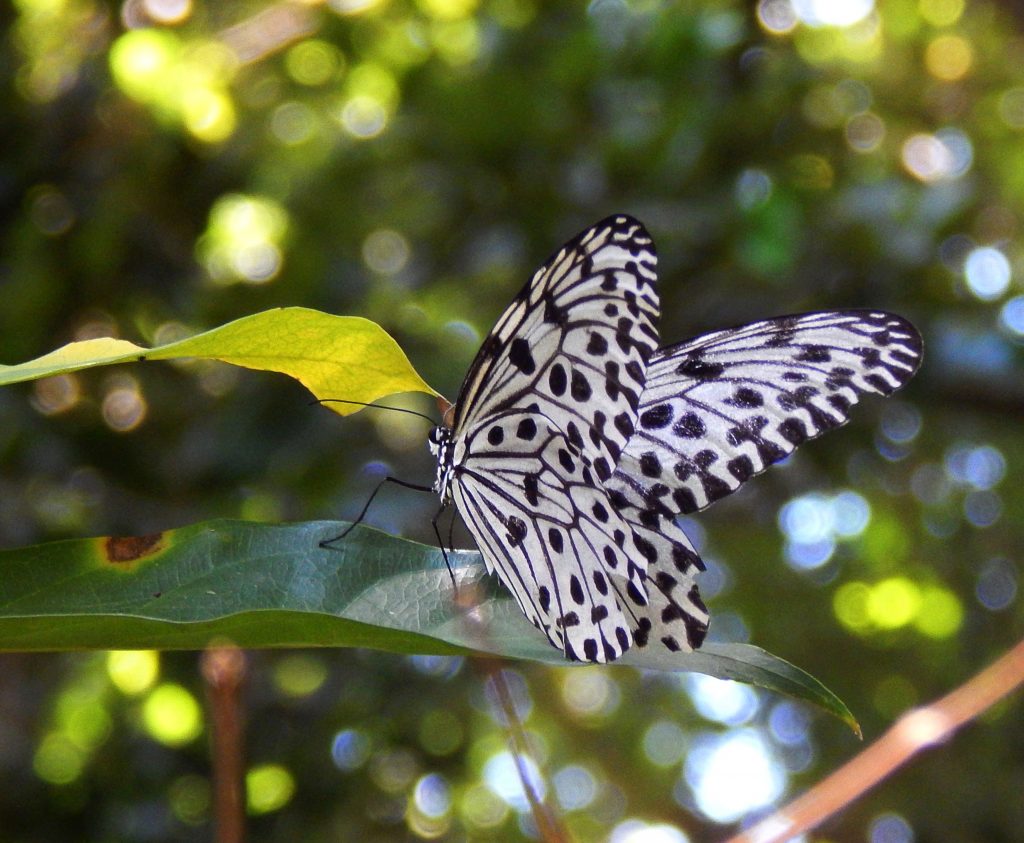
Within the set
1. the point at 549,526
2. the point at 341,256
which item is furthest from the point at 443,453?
the point at 341,256

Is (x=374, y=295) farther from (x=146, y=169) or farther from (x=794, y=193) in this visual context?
(x=794, y=193)

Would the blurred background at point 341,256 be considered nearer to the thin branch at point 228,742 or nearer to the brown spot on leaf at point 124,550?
the brown spot on leaf at point 124,550

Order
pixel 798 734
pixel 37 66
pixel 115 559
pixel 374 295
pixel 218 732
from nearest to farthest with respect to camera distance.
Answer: pixel 218 732 → pixel 115 559 → pixel 374 295 → pixel 37 66 → pixel 798 734

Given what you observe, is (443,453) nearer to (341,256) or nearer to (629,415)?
(629,415)

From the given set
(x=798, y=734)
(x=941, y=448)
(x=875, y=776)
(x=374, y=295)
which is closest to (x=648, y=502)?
(x=875, y=776)

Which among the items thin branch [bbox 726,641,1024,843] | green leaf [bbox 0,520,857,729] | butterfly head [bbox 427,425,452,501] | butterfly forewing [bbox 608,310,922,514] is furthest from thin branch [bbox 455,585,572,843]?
butterfly head [bbox 427,425,452,501]

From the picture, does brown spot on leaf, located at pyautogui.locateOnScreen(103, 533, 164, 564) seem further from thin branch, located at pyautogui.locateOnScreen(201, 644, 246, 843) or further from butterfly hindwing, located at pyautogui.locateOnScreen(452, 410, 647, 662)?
thin branch, located at pyautogui.locateOnScreen(201, 644, 246, 843)

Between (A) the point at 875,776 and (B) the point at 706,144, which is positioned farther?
(B) the point at 706,144

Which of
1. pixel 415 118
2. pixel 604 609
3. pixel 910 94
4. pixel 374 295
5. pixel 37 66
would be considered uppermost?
pixel 910 94
